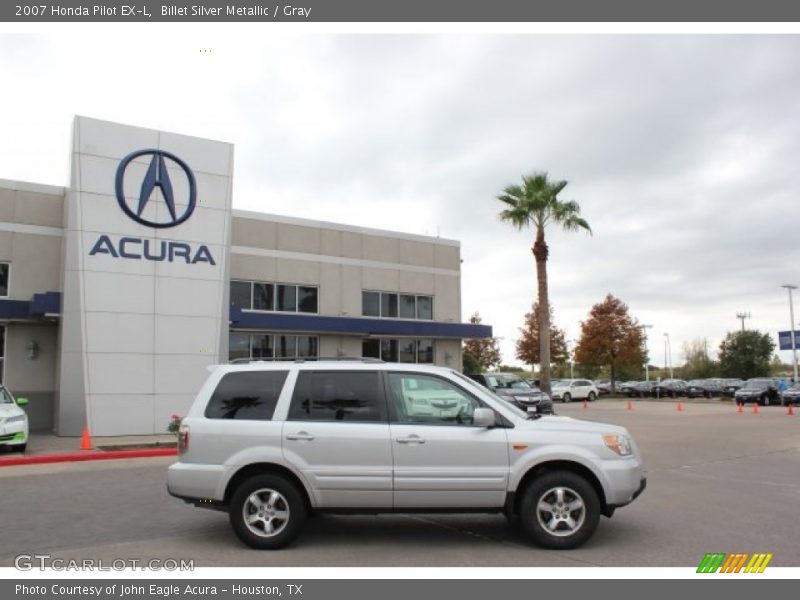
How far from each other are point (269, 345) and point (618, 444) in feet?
59.5

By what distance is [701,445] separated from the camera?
53.6 ft

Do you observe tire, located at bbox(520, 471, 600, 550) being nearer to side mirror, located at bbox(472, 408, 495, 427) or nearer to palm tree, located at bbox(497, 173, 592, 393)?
side mirror, located at bbox(472, 408, 495, 427)

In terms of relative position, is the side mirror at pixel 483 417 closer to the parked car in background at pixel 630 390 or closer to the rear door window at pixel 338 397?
the rear door window at pixel 338 397

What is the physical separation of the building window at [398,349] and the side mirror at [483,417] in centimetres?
1904

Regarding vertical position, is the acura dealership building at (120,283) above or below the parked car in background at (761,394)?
above

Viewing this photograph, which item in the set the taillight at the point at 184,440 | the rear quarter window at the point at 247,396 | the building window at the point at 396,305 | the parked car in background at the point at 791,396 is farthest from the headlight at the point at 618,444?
Result: the parked car in background at the point at 791,396

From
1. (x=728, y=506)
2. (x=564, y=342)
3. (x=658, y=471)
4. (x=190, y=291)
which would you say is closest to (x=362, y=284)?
(x=190, y=291)

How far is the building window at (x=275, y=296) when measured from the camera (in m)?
23.4

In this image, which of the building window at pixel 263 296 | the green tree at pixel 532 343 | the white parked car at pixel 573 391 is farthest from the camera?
the green tree at pixel 532 343

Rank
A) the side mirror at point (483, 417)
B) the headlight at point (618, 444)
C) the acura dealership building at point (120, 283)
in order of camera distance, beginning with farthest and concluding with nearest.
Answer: the acura dealership building at point (120, 283) → the headlight at point (618, 444) → the side mirror at point (483, 417)

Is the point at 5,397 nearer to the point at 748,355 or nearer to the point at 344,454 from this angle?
the point at 344,454

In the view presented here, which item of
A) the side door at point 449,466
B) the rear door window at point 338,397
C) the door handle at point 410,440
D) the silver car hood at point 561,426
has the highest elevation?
the rear door window at point 338,397
